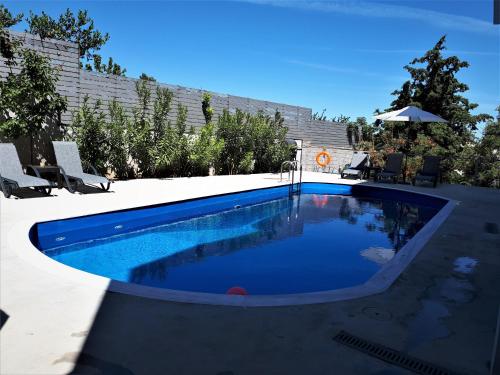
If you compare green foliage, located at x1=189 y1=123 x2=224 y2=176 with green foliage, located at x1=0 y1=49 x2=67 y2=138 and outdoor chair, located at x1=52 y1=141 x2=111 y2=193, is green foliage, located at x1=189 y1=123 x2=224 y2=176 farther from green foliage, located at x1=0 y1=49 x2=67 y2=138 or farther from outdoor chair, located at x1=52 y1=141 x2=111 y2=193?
green foliage, located at x1=0 y1=49 x2=67 y2=138

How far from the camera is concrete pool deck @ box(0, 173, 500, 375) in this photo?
1.98 meters

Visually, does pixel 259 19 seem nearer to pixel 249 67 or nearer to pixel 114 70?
pixel 249 67

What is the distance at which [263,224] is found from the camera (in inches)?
300

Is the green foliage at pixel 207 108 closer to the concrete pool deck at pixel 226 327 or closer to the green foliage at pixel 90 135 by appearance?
the green foliage at pixel 90 135

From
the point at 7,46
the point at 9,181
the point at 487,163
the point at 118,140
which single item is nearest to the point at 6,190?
the point at 9,181

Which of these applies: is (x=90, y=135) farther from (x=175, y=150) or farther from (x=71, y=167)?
(x=175, y=150)

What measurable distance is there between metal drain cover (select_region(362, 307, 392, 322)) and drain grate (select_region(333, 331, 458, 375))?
0.38 metres

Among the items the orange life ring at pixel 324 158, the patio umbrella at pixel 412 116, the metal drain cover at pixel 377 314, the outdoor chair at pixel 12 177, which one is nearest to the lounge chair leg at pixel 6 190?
the outdoor chair at pixel 12 177

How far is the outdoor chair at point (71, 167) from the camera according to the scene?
7.49 m

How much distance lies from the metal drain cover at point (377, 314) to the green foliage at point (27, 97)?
8.30m

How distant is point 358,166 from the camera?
13.5 metres

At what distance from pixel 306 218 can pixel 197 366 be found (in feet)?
21.2

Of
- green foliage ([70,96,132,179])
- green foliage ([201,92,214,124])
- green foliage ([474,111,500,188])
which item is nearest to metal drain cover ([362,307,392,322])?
green foliage ([70,96,132,179])

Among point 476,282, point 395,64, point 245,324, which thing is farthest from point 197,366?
point 395,64
